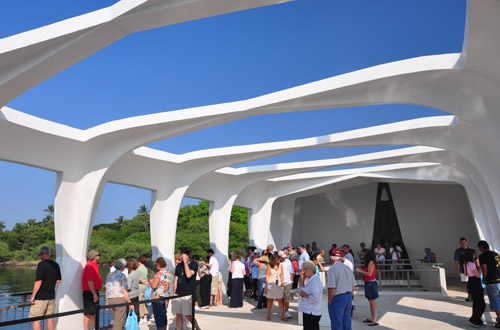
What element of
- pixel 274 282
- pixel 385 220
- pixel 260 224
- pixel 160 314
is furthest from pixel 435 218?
pixel 160 314

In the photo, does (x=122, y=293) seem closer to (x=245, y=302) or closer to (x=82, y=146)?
(x=82, y=146)

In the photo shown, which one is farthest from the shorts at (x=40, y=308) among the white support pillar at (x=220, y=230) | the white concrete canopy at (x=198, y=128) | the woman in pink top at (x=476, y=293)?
the white support pillar at (x=220, y=230)

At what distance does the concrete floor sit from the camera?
7750mm

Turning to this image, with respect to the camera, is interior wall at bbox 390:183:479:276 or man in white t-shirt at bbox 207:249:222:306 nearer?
man in white t-shirt at bbox 207:249:222:306

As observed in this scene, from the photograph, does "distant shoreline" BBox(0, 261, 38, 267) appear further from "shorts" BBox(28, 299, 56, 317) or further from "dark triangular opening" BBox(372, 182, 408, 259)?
"shorts" BBox(28, 299, 56, 317)

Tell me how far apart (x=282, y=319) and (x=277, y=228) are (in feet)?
44.7

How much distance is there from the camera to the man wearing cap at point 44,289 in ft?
20.6

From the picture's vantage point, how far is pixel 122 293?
22.4 ft

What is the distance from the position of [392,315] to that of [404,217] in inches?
600

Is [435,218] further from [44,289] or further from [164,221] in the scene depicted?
[44,289]

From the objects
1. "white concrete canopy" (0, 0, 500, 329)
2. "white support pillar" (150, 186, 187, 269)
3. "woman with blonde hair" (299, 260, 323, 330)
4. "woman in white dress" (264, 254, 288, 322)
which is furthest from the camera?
"white support pillar" (150, 186, 187, 269)

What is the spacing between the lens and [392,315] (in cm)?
884

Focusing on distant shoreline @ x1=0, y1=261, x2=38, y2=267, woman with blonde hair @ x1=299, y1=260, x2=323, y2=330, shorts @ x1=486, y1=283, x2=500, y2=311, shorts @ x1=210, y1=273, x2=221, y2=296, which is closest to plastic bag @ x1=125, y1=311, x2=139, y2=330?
woman with blonde hair @ x1=299, y1=260, x2=323, y2=330

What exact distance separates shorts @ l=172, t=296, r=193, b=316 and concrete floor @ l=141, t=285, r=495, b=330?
110 centimetres
